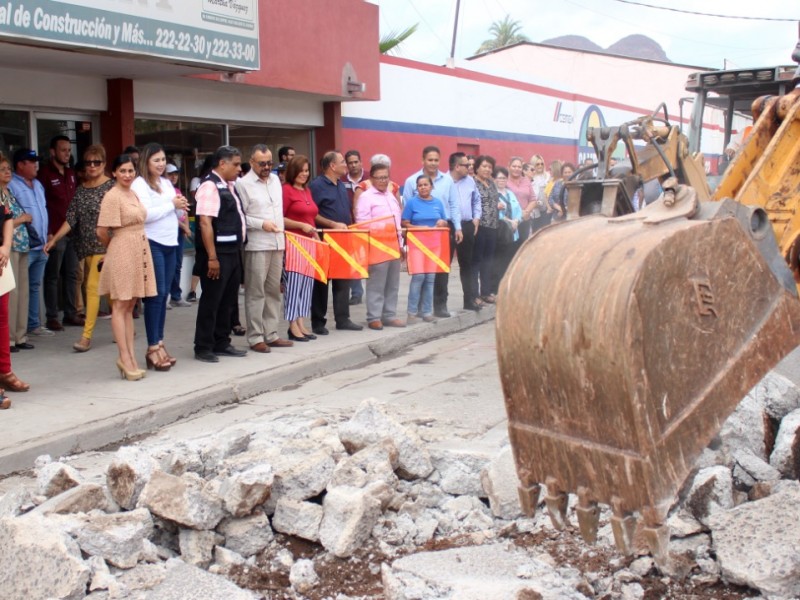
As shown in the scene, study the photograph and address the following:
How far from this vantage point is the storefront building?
30.8 ft

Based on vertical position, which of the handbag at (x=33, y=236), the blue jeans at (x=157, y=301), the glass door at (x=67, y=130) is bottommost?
the blue jeans at (x=157, y=301)

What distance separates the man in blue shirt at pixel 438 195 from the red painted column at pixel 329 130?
3.68 metres

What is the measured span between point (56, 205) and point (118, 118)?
1647 mm

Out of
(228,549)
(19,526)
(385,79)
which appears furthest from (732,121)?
(385,79)

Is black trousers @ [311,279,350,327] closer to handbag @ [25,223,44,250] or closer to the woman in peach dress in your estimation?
the woman in peach dress

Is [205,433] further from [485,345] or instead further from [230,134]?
[230,134]

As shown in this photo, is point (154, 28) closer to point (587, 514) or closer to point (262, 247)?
point (262, 247)

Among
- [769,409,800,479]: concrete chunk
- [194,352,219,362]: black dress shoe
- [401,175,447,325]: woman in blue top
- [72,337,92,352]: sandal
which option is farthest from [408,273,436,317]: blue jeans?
[769,409,800,479]: concrete chunk

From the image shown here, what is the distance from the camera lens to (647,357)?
2945mm

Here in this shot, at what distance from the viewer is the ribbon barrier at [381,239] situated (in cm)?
1069

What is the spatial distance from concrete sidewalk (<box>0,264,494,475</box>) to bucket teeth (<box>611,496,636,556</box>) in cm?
444

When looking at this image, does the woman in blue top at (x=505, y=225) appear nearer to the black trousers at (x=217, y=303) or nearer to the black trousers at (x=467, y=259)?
the black trousers at (x=467, y=259)

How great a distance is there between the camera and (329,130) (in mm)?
15203

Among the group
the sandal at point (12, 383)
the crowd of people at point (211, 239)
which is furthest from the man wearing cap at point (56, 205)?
the sandal at point (12, 383)
